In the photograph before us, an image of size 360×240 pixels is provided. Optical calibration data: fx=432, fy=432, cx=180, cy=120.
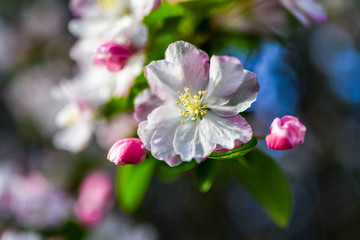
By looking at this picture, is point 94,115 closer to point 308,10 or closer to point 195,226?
point 308,10

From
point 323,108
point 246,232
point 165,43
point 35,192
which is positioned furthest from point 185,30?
point 246,232

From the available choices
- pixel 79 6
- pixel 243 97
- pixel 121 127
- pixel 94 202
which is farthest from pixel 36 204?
pixel 243 97

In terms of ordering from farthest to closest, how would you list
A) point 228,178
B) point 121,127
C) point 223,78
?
point 228,178 → point 121,127 → point 223,78

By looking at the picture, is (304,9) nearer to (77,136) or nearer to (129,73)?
(129,73)

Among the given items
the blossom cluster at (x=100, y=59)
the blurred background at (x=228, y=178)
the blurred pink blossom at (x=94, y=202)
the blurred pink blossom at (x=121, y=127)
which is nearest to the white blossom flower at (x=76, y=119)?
the blossom cluster at (x=100, y=59)

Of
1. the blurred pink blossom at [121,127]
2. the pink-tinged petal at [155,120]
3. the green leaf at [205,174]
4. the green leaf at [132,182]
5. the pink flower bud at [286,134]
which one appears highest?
the pink-tinged petal at [155,120]

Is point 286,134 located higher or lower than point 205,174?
higher

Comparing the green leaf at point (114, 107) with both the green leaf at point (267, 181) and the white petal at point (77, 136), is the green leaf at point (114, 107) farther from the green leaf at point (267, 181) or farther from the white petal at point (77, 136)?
the green leaf at point (267, 181)
